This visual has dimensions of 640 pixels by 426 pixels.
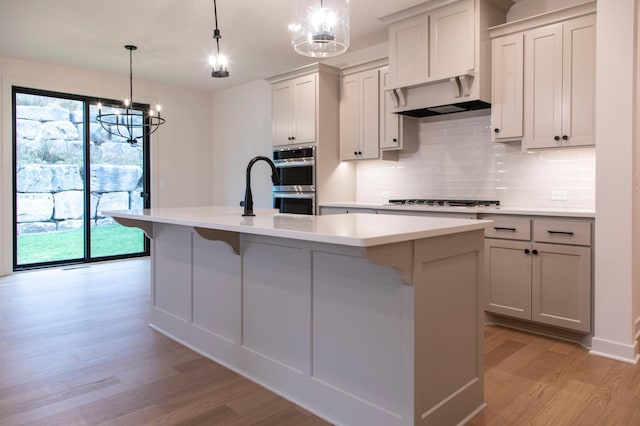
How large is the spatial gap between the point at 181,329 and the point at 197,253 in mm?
623

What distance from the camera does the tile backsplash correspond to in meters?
3.64

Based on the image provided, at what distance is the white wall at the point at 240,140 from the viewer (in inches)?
256

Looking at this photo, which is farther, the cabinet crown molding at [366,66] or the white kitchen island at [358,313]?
the cabinet crown molding at [366,66]

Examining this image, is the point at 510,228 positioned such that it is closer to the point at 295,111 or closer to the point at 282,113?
the point at 295,111

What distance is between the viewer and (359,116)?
190 inches

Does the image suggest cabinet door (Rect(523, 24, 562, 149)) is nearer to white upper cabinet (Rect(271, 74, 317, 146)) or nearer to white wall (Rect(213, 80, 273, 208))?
white upper cabinet (Rect(271, 74, 317, 146))

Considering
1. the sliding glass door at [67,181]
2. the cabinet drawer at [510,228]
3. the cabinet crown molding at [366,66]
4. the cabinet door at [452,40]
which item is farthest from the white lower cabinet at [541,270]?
the sliding glass door at [67,181]

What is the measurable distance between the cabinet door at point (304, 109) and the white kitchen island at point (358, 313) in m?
2.54

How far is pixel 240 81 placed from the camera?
6.70m

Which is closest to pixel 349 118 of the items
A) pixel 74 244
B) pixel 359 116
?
pixel 359 116

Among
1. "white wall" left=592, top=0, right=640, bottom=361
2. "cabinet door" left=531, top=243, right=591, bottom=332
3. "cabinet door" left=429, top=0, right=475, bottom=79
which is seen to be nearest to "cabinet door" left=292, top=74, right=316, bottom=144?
"cabinet door" left=429, top=0, right=475, bottom=79

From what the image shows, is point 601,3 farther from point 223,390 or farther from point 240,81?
point 240,81

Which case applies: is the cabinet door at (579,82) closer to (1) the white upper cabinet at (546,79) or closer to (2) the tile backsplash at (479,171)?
(1) the white upper cabinet at (546,79)

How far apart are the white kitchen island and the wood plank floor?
178mm
